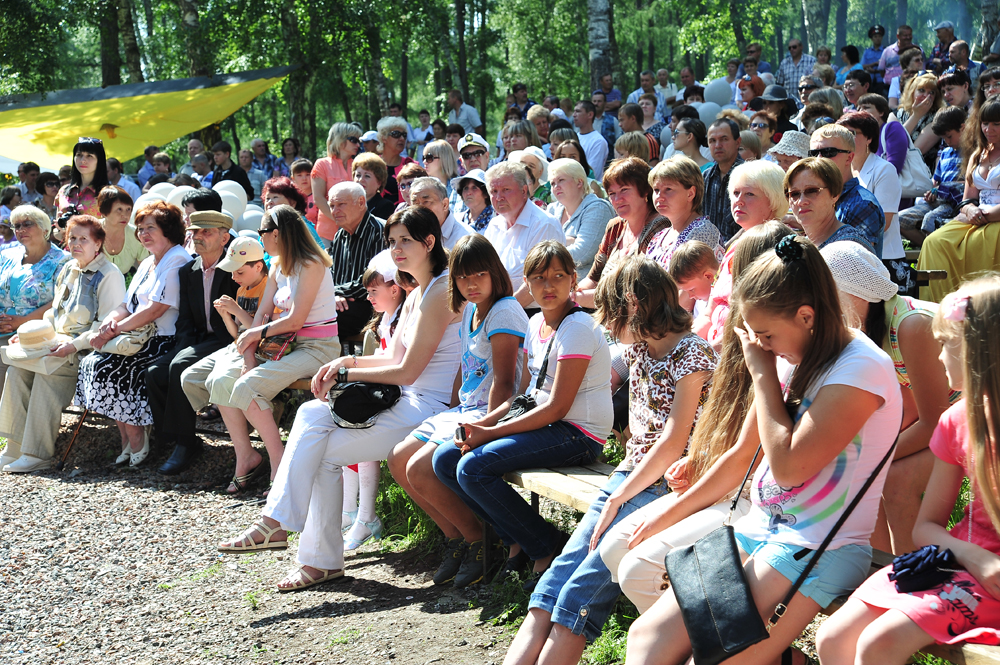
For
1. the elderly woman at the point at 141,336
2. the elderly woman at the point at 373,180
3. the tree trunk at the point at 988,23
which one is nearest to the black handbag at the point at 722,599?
the elderly woman at the point at 141,336

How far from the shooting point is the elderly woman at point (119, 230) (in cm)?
770

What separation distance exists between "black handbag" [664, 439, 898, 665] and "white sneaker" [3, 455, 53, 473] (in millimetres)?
5927

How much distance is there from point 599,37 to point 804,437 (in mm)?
12610

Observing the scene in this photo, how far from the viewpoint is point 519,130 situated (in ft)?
28.3

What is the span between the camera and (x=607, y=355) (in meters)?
3.68

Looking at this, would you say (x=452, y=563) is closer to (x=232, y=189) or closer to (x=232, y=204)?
(x=232, y=204)

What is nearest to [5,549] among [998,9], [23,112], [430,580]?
[430,580]

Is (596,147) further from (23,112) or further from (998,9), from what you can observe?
(23,112)

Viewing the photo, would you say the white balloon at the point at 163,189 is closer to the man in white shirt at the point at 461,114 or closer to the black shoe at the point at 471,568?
the black shoe at the point at 471,568

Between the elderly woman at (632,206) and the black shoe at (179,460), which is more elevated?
the elderly woman at (632,206)

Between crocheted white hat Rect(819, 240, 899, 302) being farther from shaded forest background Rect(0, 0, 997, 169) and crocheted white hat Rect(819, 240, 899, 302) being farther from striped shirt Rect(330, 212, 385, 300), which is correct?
shaded forest background Rect(0, 0, 997, 169)

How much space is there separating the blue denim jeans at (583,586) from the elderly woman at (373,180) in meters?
4.68

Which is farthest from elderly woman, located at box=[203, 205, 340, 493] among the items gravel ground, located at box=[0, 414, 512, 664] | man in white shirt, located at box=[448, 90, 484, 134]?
man in white shirt, located at box=[448, 90, 484, 134]

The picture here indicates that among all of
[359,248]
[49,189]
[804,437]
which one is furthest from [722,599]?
[49,189]
